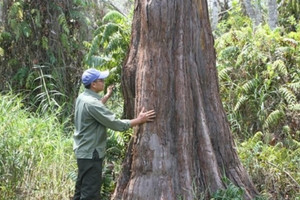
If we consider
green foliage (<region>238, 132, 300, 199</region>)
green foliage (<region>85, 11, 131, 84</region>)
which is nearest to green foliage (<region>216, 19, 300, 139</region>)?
green foliage (<region>238, 132, 300, 199</region>)

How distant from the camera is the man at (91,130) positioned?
5973mm

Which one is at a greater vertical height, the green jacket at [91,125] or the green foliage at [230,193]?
the green jacket at [91,125]

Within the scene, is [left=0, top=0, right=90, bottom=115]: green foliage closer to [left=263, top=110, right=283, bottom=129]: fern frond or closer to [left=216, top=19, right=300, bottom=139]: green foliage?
[left=216, top=19, right=300, bottom=139]: green foliage

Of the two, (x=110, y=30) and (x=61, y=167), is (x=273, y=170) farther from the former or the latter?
(x=110, y=30)

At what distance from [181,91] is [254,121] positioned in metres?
3.78

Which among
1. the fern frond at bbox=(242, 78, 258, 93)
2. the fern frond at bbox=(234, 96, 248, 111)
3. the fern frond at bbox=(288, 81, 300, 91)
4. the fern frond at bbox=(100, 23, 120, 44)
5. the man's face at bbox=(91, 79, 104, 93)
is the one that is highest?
the fern frond at bbox=(100, 23, 120, 44)

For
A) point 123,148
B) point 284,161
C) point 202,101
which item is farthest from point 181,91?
point 284,161

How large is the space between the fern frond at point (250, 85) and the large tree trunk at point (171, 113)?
3.47 metres

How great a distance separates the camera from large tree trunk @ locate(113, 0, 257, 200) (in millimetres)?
6012

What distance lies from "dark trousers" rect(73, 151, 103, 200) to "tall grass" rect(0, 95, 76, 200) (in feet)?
2.67

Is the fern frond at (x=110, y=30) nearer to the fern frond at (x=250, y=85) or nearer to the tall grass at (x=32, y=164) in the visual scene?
the tall grass at (x=32, y=164)

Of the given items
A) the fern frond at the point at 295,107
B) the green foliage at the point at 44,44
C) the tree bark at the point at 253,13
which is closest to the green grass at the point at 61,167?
the fern frond at the point at 295,107

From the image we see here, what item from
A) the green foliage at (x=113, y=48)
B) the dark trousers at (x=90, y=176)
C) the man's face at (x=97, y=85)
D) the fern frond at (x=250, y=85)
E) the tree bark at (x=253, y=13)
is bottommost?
the dark trousers at (x=90, y=176)

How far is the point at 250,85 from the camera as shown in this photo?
976 centimetres
